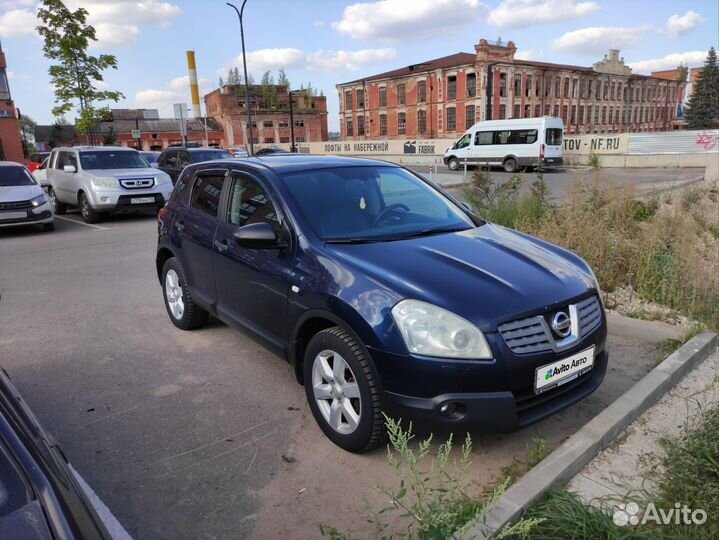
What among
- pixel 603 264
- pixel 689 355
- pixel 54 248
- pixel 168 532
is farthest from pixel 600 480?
pixel 54 248

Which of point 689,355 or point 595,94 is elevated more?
point 595,94

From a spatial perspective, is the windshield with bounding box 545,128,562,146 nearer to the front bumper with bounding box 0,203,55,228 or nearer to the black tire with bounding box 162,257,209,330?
the front bumper with bounding box 0,203,55,228

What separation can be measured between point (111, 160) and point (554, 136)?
21.6m

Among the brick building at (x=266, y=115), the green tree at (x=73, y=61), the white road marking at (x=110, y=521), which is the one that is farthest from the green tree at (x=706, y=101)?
the white road marking at (x=110, y=521)

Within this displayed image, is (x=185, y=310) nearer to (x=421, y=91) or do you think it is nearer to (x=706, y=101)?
(x=421, y=91)

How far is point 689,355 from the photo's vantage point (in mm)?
3967

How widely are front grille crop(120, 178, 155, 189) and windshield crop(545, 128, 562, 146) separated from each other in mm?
20331

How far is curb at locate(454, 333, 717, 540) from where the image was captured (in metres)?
2.31

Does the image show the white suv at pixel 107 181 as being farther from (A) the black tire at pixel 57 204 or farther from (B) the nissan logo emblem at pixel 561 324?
(B) the nissan logo emblem at pixel 561 324

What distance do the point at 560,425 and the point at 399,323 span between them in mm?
1547

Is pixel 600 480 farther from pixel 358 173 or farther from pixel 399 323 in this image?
pixel 358 173

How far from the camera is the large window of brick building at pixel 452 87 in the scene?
193ft

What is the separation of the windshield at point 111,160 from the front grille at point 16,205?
220 cm

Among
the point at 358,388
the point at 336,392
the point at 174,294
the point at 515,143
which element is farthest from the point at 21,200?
the point at 515,143
